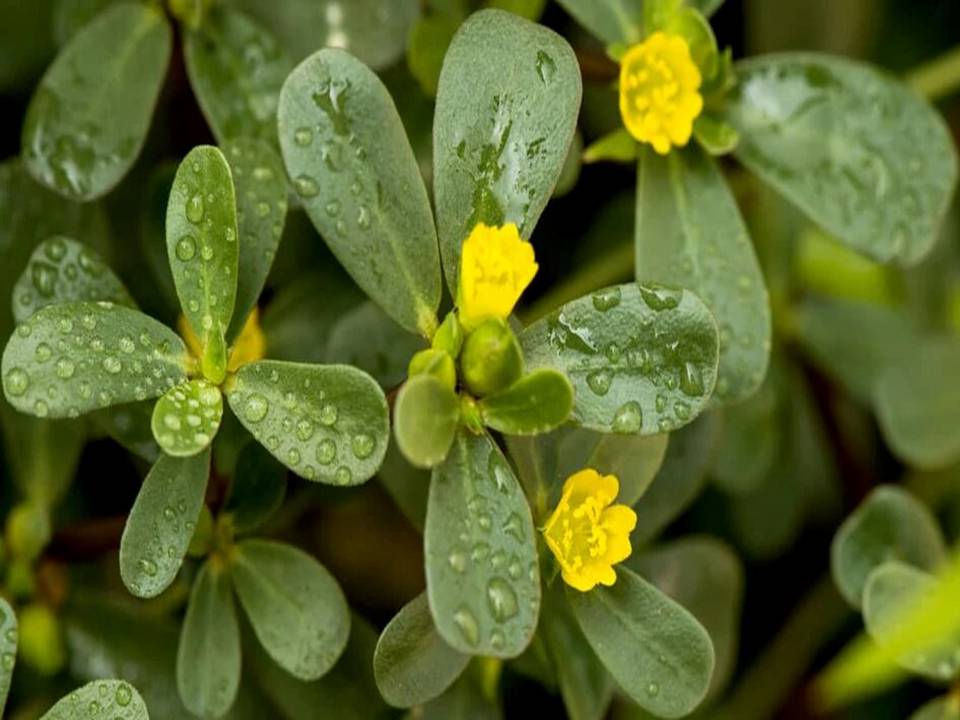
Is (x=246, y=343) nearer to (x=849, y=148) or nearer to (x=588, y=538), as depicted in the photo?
(x=588, y=538)

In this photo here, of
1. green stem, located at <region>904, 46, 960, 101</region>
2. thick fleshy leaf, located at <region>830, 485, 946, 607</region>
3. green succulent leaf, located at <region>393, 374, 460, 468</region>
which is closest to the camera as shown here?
green succulent leaf, located at <region>393, 374, 460, 468</region>

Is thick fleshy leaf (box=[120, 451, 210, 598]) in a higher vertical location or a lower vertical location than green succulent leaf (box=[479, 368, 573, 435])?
lower

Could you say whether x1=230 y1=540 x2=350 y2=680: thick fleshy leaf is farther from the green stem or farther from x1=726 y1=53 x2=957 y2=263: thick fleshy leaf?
the green stem

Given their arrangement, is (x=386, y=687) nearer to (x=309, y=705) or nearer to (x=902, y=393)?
(x=309, y=705)

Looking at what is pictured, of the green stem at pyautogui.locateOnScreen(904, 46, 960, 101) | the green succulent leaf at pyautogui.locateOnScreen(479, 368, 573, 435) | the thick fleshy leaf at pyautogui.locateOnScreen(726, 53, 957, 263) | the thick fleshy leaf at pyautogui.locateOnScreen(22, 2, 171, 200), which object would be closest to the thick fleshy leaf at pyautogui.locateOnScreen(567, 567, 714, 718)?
the green succulent leaf at pyautogui.locateOnScreen(479, 368, 573, 435)

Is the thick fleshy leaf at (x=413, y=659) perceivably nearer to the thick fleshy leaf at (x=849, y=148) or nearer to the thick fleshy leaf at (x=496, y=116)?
the thick fleshy leaf at (x=496, y=116)

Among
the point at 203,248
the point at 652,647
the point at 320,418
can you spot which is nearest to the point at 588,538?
the point at 652,647

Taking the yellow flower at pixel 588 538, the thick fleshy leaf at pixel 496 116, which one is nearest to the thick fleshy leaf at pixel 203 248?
the thick fleshy leaf at pixel 496 116
